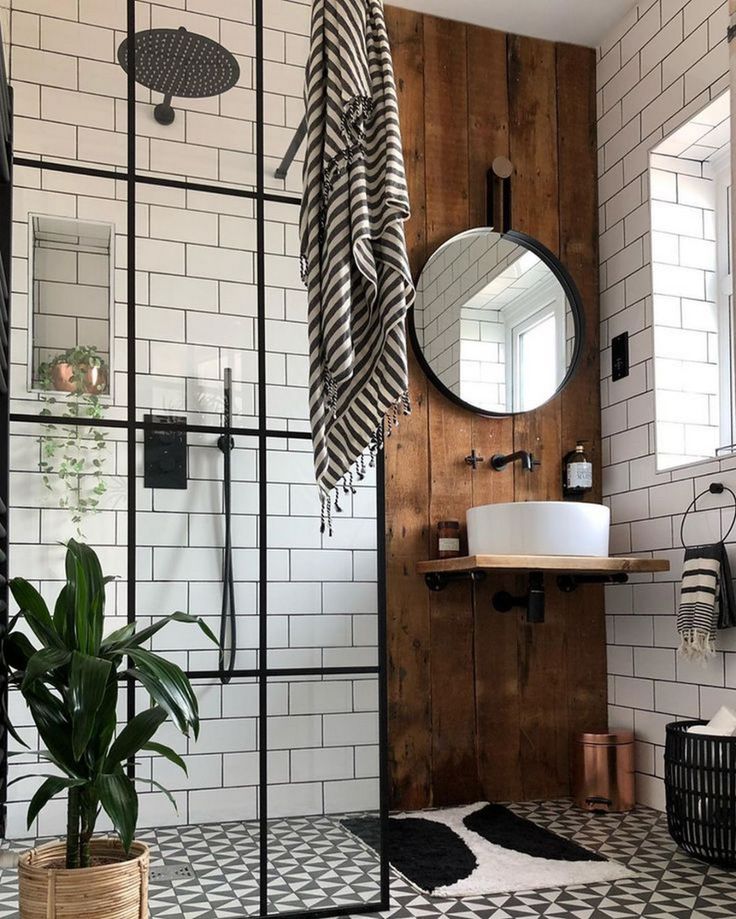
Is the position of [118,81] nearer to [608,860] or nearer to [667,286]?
[667,286]

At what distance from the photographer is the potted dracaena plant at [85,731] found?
1928mm

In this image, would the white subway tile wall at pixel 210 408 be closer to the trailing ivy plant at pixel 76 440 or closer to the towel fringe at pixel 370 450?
the trailing ivy plant at pixel 76 440

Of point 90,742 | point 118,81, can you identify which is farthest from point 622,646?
point 118,81

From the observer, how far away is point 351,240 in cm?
216

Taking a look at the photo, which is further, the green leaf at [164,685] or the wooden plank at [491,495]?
the wooden plank at [491,495]

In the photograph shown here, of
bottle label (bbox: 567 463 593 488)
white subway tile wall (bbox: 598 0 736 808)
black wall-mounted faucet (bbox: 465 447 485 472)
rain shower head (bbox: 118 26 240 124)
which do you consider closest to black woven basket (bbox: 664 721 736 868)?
white subway tile wall (bbox: 598 0 736 808)

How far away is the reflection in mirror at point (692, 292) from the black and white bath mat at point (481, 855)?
1.40m

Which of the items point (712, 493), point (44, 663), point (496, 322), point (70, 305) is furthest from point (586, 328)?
point (44, 663)

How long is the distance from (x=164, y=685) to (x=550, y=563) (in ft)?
5.59

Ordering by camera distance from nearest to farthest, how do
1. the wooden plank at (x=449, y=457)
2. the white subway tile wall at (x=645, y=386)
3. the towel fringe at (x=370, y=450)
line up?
the towel fringe at (x=370, y=450), the white subway tile wall at (x=645, y=386), the wooden plank at (x=449, y=457)

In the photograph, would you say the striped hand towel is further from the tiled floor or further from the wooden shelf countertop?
the tiled floor

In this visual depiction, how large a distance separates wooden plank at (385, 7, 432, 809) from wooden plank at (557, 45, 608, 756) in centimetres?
61

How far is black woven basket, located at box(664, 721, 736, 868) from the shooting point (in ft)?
9.46

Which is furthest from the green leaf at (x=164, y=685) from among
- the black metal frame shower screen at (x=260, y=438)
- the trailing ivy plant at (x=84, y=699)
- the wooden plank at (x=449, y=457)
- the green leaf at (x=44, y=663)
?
the wooden plank at (x=449, y=457)
